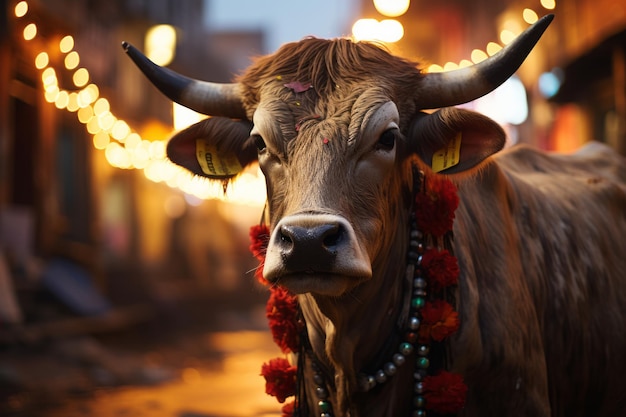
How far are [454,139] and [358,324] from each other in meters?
0.88

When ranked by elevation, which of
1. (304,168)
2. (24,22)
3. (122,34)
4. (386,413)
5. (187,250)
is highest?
(122,34)

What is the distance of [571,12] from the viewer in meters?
16.5

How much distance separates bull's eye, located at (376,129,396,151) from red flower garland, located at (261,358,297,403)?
1.18 metres

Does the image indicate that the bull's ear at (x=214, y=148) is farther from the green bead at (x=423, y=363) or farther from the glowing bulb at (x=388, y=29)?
the glowing bulb at (x=388, y=29)

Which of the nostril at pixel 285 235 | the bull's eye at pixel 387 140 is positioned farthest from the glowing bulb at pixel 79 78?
the nostril at pixel 285 235

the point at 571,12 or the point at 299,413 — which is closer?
the point at 299,413

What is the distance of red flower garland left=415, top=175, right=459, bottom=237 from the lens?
12.8 feet

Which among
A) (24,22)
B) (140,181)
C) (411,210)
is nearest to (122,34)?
(140,181)

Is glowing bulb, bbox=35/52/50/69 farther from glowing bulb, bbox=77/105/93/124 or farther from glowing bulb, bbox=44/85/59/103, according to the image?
glowing bulb, bbox=77/105/93/124

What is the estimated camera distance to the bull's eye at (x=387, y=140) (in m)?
3.68

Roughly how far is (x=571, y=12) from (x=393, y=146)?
1388 centimetres

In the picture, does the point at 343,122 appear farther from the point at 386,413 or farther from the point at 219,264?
the point at 219,264

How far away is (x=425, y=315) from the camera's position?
3818 millimetres

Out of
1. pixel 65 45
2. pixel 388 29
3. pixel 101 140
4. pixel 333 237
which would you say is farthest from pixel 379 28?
pixel 333 237
